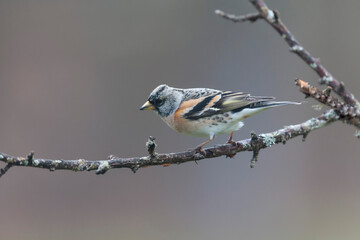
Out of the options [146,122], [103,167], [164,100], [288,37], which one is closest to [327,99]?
[288,37]

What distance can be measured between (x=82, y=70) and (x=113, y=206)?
7.22ft

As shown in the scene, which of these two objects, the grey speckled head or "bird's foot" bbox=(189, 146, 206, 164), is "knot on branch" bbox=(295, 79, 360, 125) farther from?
the grey speckled head

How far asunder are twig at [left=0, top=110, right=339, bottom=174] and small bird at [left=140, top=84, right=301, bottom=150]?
508 millimetres

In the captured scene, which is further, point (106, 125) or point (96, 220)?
point (106, 125)

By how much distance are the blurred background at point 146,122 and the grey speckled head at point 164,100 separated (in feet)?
12.1

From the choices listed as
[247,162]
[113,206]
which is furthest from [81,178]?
[247,162]

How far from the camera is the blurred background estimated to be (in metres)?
7.08

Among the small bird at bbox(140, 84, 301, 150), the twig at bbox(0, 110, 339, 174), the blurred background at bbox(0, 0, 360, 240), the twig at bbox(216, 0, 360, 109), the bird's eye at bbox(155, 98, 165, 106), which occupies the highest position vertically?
the blurred background at bbox(0, 0, 360, 240)

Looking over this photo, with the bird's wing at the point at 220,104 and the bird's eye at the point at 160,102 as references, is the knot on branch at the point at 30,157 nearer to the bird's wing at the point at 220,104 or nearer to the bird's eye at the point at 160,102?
the bird's wing at the point at 220,104

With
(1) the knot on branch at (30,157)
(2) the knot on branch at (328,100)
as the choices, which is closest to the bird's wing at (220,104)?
(2) the knot on branch at (328,100)

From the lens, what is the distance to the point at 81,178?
7.27m

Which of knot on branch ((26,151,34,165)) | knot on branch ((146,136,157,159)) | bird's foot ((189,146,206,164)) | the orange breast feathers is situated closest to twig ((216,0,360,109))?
knot on branch ((146,136,157,159))

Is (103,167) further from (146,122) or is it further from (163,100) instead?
(146,122)

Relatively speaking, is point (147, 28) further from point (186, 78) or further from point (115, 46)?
point (186, 78)
